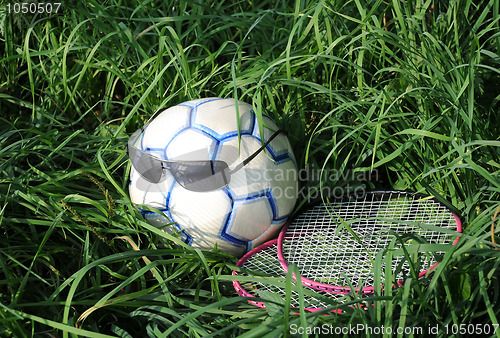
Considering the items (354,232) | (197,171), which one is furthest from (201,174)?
(354,232)

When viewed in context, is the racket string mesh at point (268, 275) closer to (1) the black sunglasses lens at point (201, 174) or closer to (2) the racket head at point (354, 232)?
(2) the racket head at point (354, 232)

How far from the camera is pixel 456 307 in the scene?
2.12 meters

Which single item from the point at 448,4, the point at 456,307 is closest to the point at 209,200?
the point at 456,307

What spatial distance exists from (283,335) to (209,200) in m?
0.85

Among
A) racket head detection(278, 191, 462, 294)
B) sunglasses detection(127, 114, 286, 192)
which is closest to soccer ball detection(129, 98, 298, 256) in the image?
sunglasses detection(127, 114, 286, 192)

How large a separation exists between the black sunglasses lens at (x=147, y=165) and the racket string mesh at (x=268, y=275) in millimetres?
637

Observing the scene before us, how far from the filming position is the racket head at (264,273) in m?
2.37

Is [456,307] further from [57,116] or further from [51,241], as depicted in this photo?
[57,116]

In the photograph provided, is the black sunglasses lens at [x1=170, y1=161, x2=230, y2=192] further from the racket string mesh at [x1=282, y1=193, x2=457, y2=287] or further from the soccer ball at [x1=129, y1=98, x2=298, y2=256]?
the racket string mesh at [x1=282, y1=193, x2=457, y2=287]

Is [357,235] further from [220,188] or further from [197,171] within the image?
[197,171]

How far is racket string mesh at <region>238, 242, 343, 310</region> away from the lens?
234 centimetres

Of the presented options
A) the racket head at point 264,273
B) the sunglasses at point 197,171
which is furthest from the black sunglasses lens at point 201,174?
the racket head at point 264,273

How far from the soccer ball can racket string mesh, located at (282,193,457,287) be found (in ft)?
0.61

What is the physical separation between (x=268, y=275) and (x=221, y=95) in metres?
1.22
